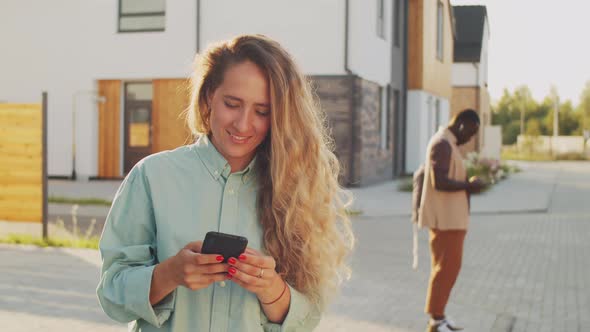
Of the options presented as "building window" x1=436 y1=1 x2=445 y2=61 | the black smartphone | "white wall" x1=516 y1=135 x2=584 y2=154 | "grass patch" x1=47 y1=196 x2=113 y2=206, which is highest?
"building window" x1=436 y1=1 x2=445 y2=61

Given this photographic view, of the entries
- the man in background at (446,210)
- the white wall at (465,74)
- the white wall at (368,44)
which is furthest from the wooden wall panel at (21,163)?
the white wall at (465,74)

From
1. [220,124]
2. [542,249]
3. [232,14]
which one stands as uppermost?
[232,14]

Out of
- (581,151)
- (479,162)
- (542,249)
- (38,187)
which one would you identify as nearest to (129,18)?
(479,162)

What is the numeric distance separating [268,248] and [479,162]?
23.9m

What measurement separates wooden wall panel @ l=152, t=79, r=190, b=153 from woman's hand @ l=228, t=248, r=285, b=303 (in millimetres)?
21071

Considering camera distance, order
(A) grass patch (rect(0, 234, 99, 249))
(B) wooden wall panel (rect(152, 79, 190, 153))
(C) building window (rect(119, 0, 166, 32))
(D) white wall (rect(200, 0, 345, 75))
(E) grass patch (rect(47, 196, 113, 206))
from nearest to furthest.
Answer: (A) grass patch (rect(0, 234, 99, 249)) → (E) grass patch (rect(47, 196, 113, 206)) → (D) white wall (rect(200, 0, 345, 75)) → (B) wooden wall panel (rect(152, 79, 190, 153)) → (C) building window (rect(119, 0, 166, 32))

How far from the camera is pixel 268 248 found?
238 cm

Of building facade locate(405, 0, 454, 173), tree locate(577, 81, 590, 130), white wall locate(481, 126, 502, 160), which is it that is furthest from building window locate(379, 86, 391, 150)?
tree locate(577, 81, 590, 130)

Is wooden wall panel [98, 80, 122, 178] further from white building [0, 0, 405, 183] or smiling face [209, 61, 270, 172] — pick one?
smiling face [209, 61, 270, 172]

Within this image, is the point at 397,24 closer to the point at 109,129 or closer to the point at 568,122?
the point at 109,129

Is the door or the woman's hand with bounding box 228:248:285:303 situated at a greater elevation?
the door

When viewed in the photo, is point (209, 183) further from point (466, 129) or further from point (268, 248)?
point (466, 129)

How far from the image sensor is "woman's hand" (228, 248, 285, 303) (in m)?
2.09

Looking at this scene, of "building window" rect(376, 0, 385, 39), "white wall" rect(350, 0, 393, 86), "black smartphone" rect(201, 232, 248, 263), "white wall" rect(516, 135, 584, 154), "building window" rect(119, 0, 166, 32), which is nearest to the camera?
"black smartphone" rect(201, 232, 248, 263)
